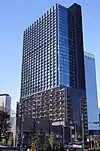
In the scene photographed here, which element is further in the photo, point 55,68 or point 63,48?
point 63,48

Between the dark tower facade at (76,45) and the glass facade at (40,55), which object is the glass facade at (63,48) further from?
the dark tower facade at (76,45)

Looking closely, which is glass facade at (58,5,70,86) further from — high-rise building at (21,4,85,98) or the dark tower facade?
the dark tower facade

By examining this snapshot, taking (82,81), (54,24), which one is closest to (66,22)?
(54,24)

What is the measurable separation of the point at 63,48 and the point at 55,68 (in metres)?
13.3

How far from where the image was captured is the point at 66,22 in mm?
168125

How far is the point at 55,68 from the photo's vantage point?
157 meters

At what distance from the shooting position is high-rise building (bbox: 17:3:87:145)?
14938 centimetres

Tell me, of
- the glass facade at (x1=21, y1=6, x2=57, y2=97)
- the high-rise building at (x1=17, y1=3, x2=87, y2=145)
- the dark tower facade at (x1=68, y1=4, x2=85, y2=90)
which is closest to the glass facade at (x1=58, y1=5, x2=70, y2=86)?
the high-rise building at (x1=17, y1=3, x2=87, y2=145)

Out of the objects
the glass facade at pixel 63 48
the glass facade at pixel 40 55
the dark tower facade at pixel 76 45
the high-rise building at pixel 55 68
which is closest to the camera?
the high-rise building at pixel 55 68

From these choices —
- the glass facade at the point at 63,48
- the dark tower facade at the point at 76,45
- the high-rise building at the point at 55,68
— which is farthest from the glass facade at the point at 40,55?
the dark tower facade at the point at 76,45

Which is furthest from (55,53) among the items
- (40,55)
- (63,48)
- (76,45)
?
(40,55)

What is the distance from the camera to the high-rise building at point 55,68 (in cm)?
14938

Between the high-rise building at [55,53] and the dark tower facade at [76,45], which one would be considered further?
the dark tower facade at [76,45]

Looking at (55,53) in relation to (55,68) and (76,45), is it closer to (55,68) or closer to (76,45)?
(55,68)
